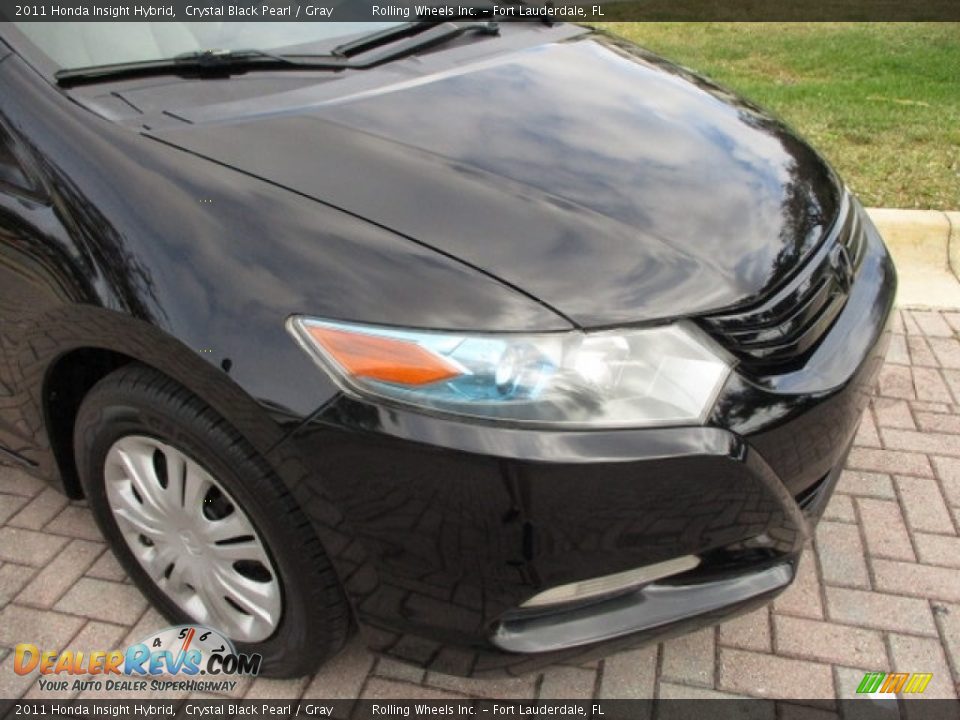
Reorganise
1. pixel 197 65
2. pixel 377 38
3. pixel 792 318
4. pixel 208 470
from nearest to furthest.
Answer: pixel 208 470
pixel 792 318
pixel 197 65
pixel 377 38

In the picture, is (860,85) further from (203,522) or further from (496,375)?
(203,522)

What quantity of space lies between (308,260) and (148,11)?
115 centimetres

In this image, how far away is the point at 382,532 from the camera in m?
1.64

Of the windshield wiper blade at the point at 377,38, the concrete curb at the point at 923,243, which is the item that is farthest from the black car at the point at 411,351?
the concrete curb at the point at 923,243

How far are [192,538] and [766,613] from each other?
140 cm

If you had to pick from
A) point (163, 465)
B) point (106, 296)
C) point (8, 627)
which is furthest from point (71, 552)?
point (106, 296)

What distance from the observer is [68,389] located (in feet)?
6.86

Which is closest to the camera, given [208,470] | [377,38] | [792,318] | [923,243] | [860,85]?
[208,470]

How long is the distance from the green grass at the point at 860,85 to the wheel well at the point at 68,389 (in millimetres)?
3690

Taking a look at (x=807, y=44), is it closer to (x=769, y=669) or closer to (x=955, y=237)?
(x=955, y=237)

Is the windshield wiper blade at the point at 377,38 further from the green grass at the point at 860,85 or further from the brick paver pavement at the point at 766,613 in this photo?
the green grass at the point at 860,85

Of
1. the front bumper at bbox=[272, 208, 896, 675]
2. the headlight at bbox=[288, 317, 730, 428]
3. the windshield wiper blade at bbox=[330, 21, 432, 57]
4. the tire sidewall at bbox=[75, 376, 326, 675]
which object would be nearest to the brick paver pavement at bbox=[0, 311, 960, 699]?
the tire sidewall at bbox=[75, 376, 326, 675]

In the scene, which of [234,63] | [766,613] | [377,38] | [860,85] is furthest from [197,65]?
[860,85]

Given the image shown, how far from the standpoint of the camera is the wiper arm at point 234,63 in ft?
6.90
